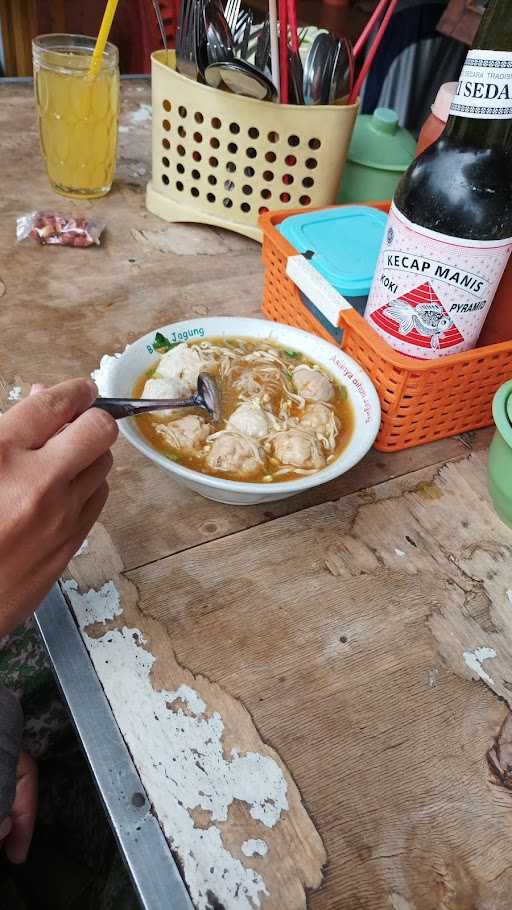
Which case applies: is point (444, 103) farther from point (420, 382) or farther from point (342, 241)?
point (420, 382)

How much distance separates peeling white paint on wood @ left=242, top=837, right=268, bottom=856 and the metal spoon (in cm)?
41

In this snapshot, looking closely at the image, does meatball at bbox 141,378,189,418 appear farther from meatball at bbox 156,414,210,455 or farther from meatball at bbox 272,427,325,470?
meatball at bbox 272,427,325,470

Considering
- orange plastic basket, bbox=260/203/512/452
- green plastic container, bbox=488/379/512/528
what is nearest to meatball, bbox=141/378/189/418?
orange plastic basket, bbox=260/203/512/452

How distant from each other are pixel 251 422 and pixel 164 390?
4.6 inches

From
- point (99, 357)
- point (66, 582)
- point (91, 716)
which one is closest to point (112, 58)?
point (99, 357)

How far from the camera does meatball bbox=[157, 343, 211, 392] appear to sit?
2.76 ft

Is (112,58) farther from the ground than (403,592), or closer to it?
farther from the ground

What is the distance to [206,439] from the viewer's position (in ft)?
2.60

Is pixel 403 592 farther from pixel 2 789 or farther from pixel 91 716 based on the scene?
pixel 2 789

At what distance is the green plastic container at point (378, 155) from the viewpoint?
1243mm

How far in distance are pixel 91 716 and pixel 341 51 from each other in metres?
1.07

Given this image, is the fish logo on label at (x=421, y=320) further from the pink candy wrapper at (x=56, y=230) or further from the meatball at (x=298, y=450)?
the pink candy wrapper at (x=56, y=230)

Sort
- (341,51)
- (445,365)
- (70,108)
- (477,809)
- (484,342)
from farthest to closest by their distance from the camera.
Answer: (70,108) < (341,51) < (484,342) < (445,365) < (477,809)

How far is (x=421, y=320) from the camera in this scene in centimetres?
81
